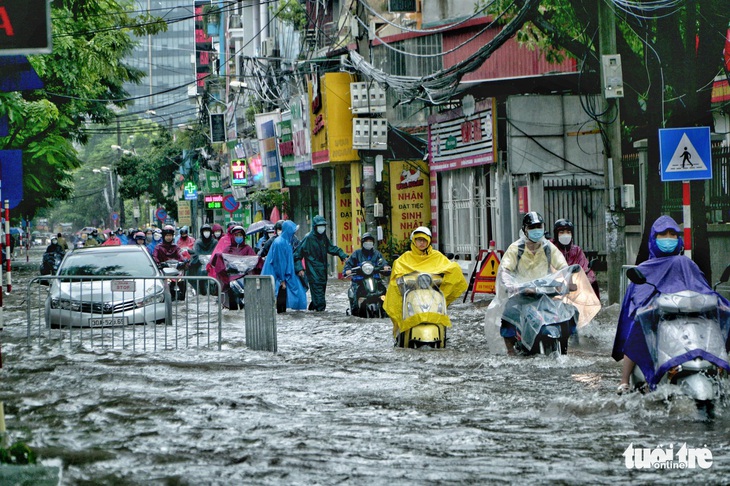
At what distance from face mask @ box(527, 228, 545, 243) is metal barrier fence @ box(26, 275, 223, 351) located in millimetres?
3532

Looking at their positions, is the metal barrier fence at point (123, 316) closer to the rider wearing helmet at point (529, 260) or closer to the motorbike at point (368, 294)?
the rider wearing helmet at point (529, 260)

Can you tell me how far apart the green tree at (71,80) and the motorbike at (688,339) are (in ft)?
33.3

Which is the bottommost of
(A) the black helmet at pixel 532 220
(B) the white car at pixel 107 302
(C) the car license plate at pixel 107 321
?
(C) the car license plate at pixel 107 321

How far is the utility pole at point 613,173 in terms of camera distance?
54.6ft

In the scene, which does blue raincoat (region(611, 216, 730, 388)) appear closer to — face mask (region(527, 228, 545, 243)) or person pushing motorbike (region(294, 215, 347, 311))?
face mask (region(527, 228, 545, 243))

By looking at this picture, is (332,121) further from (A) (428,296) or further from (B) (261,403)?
(B) (261,403)

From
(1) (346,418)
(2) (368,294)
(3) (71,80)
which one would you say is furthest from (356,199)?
(1) (346,418)

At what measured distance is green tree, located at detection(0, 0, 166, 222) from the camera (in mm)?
23875

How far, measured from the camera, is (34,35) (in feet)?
26.1

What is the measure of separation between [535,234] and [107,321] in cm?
516

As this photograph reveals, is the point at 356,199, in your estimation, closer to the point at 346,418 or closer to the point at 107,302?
the point at 107,302

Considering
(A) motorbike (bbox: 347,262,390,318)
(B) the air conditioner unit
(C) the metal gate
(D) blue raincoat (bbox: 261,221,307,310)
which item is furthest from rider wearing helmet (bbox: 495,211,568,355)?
(B) the air conditioner unit

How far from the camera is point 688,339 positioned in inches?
305

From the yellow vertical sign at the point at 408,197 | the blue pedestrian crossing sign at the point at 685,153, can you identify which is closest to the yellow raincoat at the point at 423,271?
the blue pedestrian crossing sign at the point at 685,153
